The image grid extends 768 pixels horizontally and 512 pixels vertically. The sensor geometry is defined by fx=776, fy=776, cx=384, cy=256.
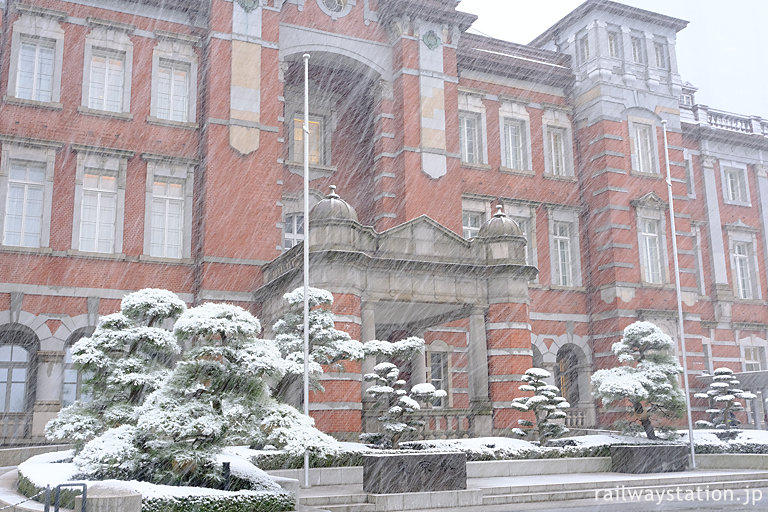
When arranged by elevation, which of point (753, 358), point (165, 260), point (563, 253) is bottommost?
point (753, 358)

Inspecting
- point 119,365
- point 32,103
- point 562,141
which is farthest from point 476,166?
point 119,365

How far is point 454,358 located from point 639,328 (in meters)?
6.09

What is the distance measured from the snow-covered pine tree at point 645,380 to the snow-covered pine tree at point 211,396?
1270 cm

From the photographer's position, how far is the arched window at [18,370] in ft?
68.6

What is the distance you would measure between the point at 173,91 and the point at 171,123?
1.22m

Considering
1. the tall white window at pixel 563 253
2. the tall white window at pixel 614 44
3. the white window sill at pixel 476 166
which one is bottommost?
the tall white window at pixel 563 253

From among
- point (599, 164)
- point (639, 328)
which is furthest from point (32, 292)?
point (599, 164)

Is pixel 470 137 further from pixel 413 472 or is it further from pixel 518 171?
pixel 413 472

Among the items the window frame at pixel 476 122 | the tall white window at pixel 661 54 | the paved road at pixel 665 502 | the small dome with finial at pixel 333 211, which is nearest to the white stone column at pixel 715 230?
the tall white window at pixel 661 54

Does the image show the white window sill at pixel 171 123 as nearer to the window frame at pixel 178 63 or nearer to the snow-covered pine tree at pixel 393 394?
the window frame at pixel 178 63

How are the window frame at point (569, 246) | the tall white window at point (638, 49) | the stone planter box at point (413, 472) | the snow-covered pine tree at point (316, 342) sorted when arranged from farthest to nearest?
the tall white window at point (638, 49) < the window frame at point (569, 246) < the snow-covered pine tree at point (316, 342) < the stone planter box at point (413, 472)

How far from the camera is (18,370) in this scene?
69.7 ft

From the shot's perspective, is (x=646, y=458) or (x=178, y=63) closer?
(x=646, y=458)

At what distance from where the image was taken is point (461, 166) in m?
27.2
